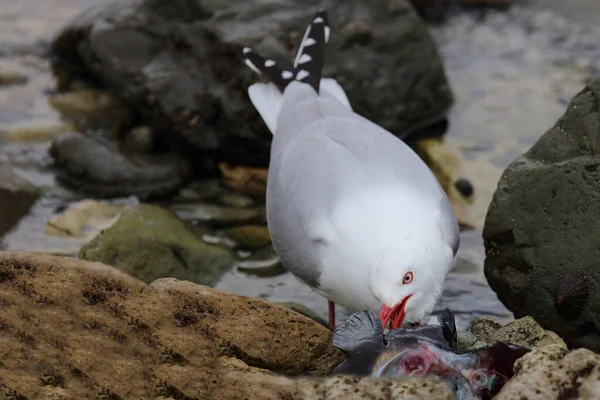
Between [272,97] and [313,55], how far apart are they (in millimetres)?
374

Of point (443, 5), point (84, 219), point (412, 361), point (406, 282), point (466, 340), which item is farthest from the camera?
point (443, 5)

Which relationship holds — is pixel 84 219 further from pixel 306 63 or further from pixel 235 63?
pixel 306 63

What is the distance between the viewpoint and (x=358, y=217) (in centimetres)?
468

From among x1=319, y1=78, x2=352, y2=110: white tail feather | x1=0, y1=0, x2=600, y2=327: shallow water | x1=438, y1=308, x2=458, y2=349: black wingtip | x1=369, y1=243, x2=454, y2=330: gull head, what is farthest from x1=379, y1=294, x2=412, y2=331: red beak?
x1=319, y1=78, x2=352, y2=110: white tail feather

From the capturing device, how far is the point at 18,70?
29.3 feet

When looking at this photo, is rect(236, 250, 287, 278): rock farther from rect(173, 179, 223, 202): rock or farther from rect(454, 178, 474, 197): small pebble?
rect(454, 178, 474, 197): small pebble

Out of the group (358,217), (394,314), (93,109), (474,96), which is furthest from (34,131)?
(394,314)

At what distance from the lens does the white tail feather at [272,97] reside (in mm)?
6145

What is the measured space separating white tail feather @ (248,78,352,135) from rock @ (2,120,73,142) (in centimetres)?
217

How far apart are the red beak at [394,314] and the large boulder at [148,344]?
443 millimetres

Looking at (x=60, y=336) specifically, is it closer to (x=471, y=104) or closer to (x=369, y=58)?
(x=369, y=58)

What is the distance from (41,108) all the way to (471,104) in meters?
3.60

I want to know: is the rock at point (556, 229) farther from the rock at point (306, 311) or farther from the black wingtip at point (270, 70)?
the black wingtip at point (270, 70)

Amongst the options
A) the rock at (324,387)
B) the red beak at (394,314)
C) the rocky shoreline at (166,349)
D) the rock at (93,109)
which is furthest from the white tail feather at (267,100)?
the rock at (324,387)
